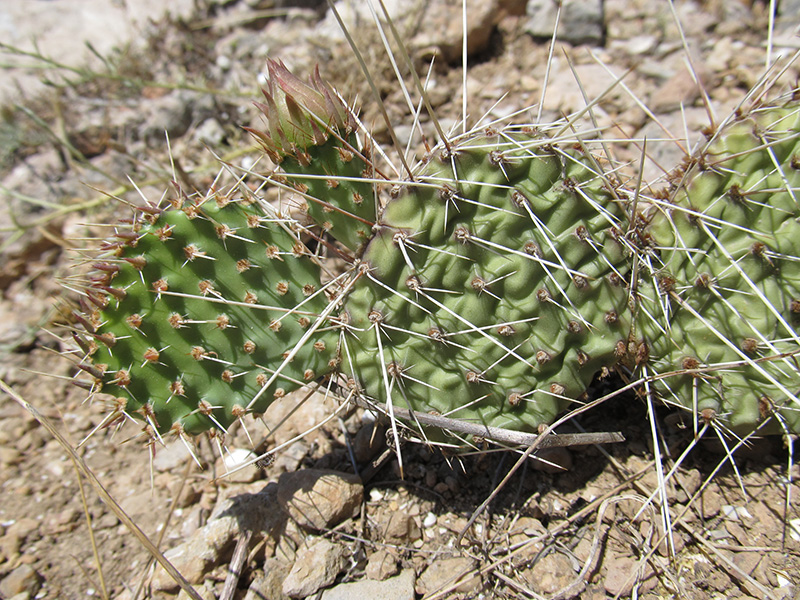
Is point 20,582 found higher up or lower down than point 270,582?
higher up

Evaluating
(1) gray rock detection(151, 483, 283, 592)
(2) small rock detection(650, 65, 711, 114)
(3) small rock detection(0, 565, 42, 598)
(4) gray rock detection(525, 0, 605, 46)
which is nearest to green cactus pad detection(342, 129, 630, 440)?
(1) gray rock detection(151, 483, 283, 592)

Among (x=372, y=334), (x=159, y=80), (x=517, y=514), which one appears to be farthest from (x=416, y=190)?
(x=159, y=80)

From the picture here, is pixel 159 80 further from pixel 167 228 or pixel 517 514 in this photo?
pixel 517 514

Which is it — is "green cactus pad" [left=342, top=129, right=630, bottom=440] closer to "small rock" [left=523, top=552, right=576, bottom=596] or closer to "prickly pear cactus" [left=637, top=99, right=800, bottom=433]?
"prickly pear cactus" [left=637, top=99, right=800, bottom=433]

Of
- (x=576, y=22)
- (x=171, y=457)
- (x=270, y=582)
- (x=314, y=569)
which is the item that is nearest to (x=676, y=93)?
(x=576, y=22)

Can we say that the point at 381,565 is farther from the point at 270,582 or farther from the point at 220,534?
the point at 220,534
